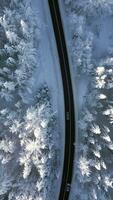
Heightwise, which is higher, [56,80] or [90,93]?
[56,80]

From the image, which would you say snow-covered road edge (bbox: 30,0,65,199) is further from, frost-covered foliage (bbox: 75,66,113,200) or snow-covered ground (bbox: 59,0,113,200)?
frost-covered foliage (bbox: 75,66,113,200)

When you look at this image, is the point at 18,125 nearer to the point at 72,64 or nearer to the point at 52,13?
the point at 72,64

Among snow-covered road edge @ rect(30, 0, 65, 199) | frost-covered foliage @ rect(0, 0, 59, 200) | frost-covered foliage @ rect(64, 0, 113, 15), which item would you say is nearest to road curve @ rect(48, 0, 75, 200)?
snow-covered road edge @ rect(30, 0, 65, 199)

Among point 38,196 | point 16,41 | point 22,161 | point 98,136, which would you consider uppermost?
point 16,41

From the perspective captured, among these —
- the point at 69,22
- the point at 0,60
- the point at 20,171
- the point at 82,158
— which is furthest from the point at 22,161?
the point at 69,22

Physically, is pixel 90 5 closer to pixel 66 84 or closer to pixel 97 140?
pixel 66 84

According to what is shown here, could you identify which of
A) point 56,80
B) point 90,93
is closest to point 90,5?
point 56,80
